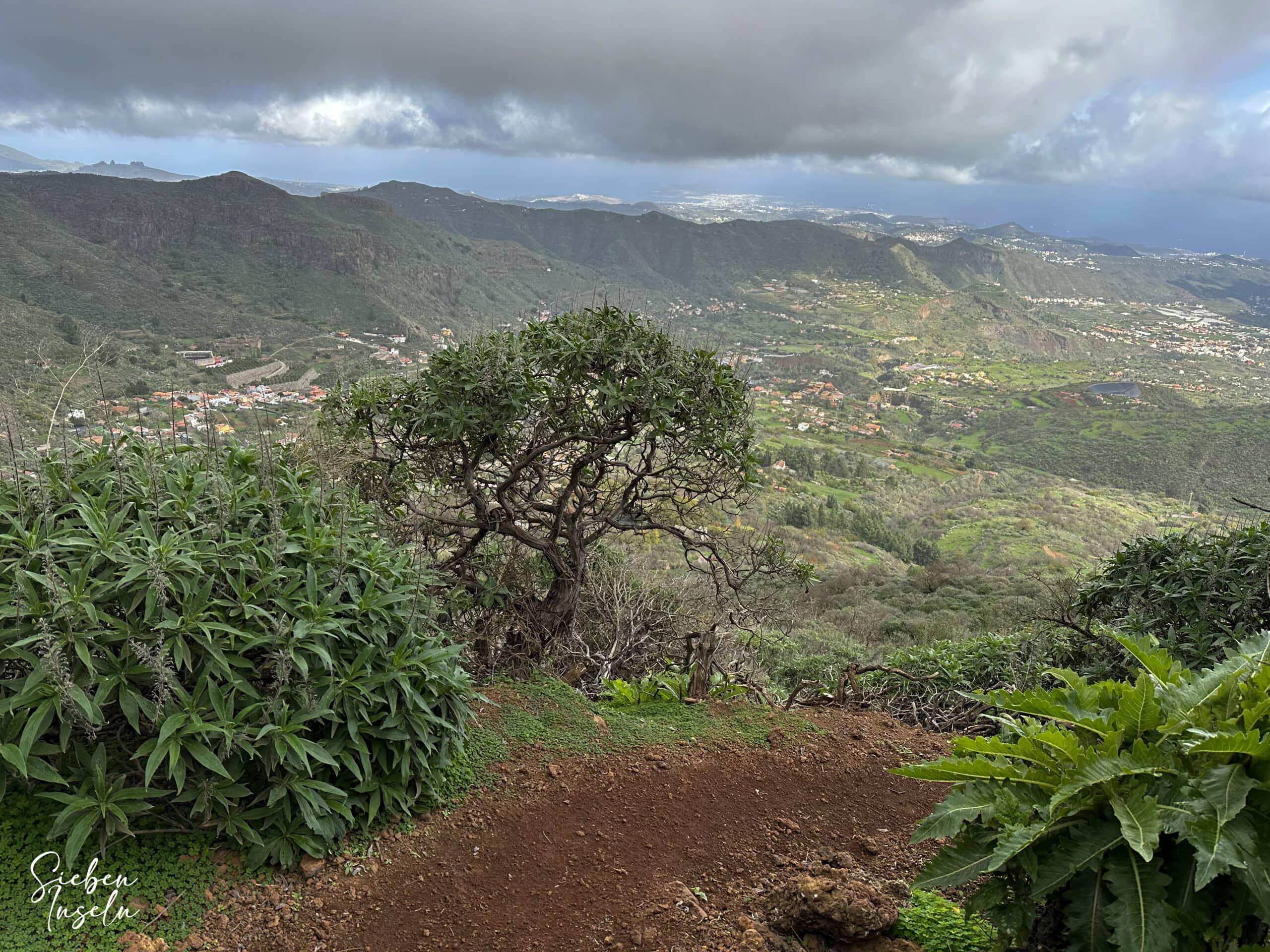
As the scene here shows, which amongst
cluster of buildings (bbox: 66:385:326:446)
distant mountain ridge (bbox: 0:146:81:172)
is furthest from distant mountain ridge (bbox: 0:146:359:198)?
cluster of buildings (bbox: 66:385:326:446)

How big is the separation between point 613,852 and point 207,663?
184 cm

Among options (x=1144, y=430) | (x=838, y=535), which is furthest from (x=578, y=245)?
(x=838, y=535)

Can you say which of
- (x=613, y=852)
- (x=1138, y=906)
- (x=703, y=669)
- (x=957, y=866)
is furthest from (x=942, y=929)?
(x=703, y=669)

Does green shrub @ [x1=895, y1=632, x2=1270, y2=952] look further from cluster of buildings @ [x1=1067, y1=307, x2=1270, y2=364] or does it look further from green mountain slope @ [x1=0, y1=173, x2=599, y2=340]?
cluster of buildings @ [x1=1067, y1=307, x2=1270, y2=364]

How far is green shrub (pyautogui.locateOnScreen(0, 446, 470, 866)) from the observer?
2.46 meters

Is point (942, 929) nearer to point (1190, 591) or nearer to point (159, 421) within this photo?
point (1190, 591)

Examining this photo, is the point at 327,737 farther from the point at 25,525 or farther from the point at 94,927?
the point at 25,525

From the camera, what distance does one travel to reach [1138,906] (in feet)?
6.03

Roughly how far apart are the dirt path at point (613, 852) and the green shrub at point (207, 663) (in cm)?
Result: 30

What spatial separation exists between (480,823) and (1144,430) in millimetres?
74845

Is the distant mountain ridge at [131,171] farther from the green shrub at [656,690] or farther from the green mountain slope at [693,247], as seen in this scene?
the green shrub at [656,690]

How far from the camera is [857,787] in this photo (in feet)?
12.5

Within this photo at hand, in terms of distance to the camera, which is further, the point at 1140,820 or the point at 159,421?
the point at 159,421

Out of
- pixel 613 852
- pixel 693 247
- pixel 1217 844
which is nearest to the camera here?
pixel 1217 844
